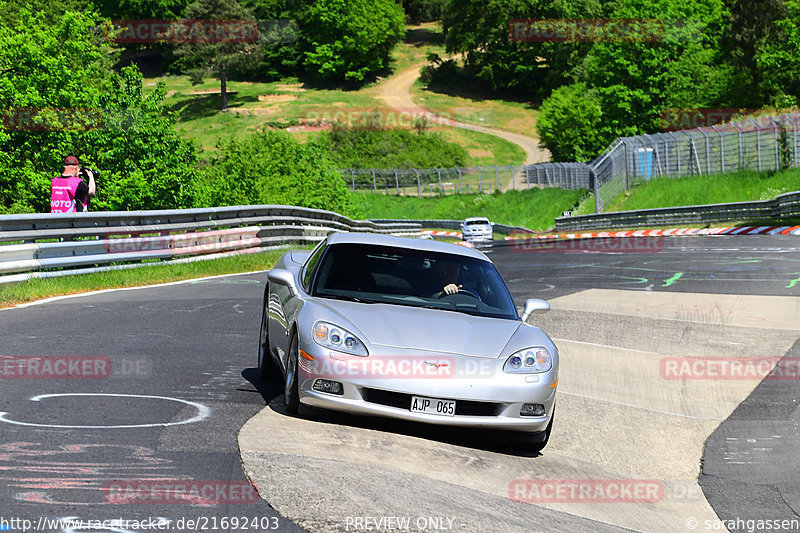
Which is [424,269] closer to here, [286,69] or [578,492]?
[578,492]

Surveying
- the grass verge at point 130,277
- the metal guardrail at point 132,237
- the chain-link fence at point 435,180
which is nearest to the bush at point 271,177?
the metal guardrail at point 132,237

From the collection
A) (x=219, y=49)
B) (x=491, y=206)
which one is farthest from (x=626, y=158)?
(x=219, y=49)

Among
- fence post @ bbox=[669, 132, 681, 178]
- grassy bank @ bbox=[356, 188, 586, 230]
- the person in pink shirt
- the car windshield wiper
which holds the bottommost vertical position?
grassy bank @ bbox=[356, 188, 586, 230]

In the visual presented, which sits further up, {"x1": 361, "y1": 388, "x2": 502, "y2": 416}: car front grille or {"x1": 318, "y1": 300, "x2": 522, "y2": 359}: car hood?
{"x1": 318, "y1": 300, "x2": 522, "y2": 359}: car hood

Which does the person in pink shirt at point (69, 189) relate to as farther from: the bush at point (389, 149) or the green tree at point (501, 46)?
the green tree at point (501, 46)

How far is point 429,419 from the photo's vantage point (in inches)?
263

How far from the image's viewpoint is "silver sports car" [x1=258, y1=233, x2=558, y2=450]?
6.73 m

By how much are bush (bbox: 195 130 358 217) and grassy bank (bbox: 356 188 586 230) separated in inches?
707

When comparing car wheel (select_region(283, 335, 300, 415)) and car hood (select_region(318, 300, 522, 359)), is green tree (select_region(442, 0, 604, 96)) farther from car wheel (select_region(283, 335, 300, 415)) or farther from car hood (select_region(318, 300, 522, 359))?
car wheel (select_region(283, 335, 300, 415))

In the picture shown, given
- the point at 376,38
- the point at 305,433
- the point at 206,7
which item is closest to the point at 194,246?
the point at 305,433
